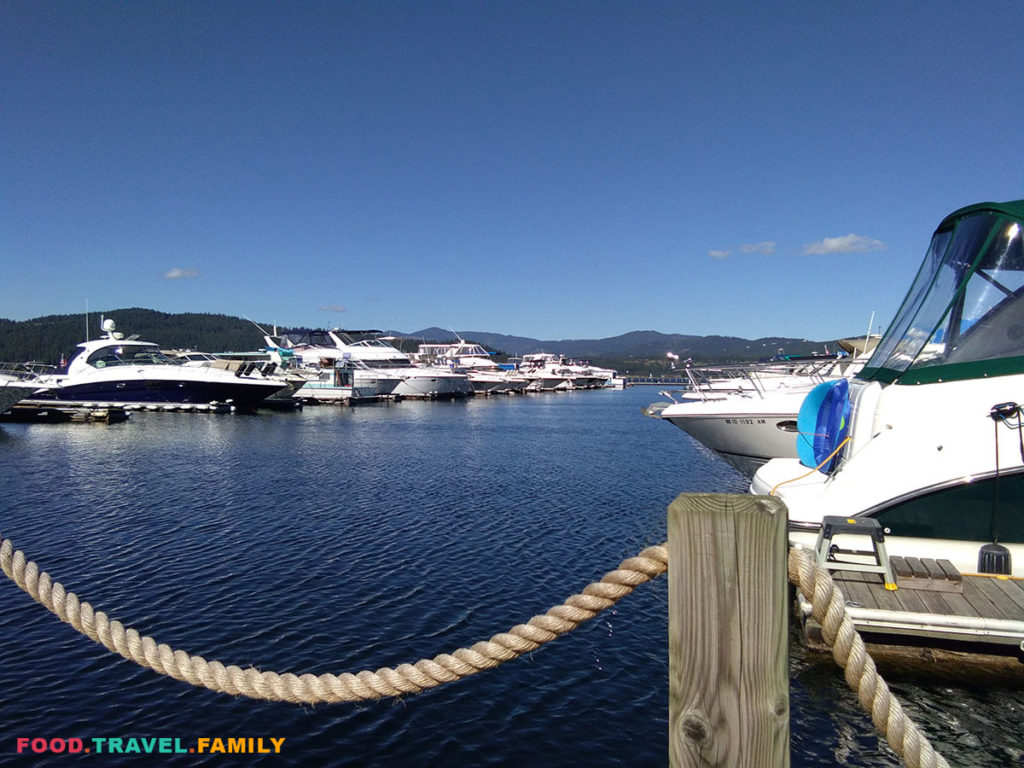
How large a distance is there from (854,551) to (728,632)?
7381mm

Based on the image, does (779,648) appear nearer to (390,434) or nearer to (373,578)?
(373,578)

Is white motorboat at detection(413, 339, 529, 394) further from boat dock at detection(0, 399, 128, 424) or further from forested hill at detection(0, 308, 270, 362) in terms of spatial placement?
forested hill at detection(0, 308, 270, 362)

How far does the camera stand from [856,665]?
91.9 inches

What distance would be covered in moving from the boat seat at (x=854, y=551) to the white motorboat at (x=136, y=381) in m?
50.9

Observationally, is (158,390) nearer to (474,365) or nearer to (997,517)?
(474,365)

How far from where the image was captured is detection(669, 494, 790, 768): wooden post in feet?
6.77

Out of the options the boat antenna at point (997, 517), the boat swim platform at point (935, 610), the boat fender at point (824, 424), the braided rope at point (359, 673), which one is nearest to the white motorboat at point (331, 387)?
the boat fender at point (824, 424)

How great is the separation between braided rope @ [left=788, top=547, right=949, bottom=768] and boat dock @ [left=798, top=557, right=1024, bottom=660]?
19.1ft

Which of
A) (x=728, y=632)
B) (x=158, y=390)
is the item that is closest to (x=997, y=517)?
(x=728, y=632)

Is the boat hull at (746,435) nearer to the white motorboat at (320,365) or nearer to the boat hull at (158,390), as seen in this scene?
the boat hull at (158,390)

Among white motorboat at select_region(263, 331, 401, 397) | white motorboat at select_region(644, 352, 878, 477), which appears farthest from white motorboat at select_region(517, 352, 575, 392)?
white motorboat at select_region(644, 352, 878, 477)

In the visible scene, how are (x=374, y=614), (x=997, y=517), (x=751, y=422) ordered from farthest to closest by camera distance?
(x=751, y=422) → (x=374, y=614) → (x=997, y=517)

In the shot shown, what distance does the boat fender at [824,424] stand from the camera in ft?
36.4

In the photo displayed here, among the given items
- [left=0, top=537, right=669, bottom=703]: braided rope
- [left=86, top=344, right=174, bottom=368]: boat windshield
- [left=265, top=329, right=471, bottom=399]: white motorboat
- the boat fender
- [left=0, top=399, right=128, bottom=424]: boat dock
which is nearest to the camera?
[left=0, top=537, right=669, bottom=703]: braided rope
